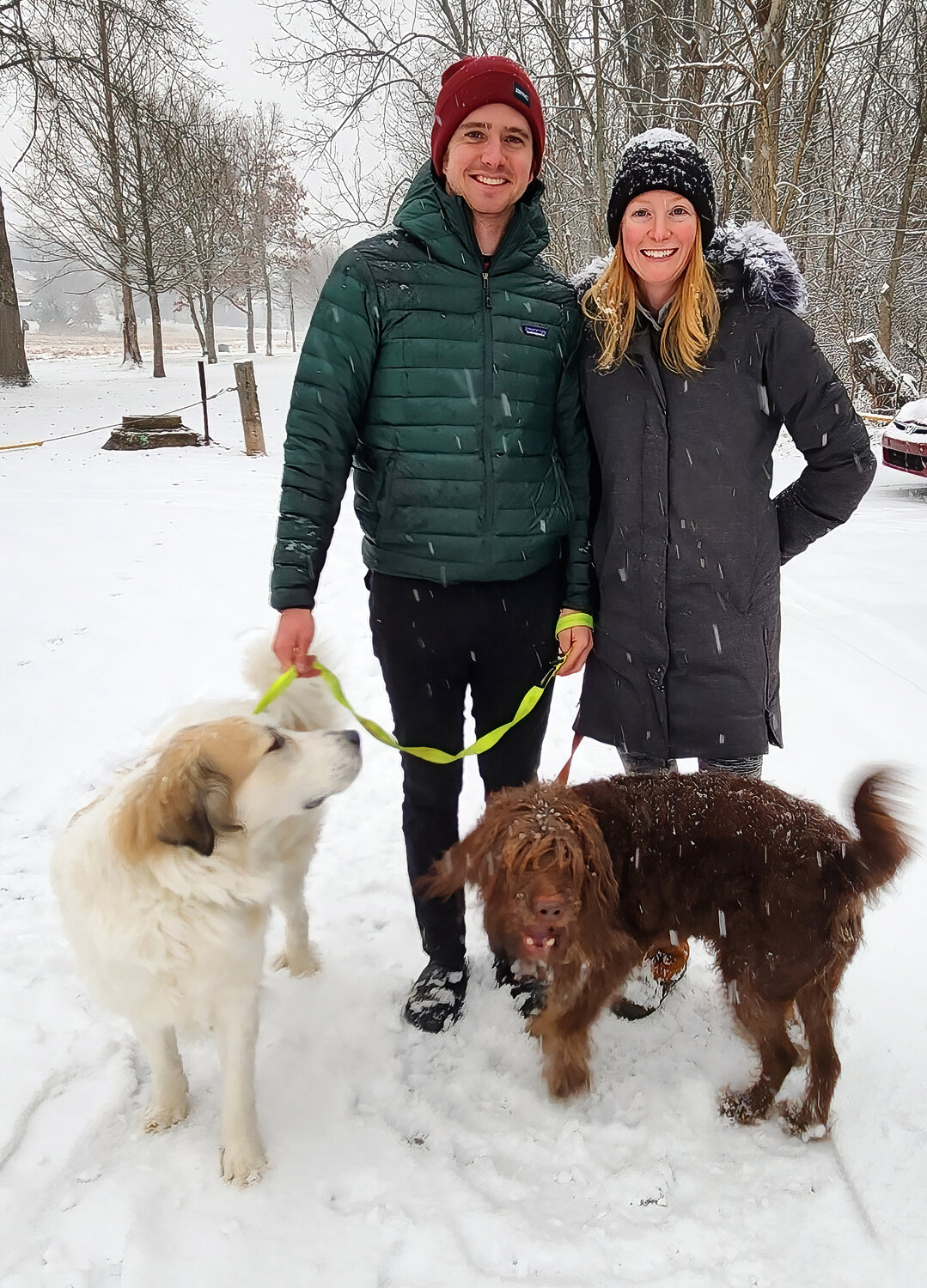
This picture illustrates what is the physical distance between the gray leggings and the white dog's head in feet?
3.12

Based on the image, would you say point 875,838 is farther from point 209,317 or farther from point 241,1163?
point 209,317

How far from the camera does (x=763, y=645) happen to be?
222cm

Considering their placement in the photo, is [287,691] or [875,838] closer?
[875,838]

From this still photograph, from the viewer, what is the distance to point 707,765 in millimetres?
2443

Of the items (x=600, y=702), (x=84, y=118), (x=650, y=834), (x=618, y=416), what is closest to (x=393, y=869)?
(x=600, y=702)

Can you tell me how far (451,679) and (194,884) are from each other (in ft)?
3.05

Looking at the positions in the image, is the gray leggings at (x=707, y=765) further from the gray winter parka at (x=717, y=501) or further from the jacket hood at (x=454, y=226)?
the jacket hood at (x=454, y=226)

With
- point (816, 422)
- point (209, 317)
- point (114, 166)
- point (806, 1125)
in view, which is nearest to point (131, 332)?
point (209, 317)

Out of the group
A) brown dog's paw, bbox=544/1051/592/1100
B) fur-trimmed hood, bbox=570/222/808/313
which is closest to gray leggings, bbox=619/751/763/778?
brown dog's paw, bbox=544/1051/592/1100

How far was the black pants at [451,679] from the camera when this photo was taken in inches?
87.7

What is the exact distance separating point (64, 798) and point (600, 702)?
2972mm

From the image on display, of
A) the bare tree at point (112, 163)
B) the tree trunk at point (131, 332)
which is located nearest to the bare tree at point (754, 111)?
the bare tree at point (112, 163)

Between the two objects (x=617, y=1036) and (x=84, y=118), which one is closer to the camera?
(x=617, y=1036)

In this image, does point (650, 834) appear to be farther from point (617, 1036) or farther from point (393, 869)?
point (393, 869)
